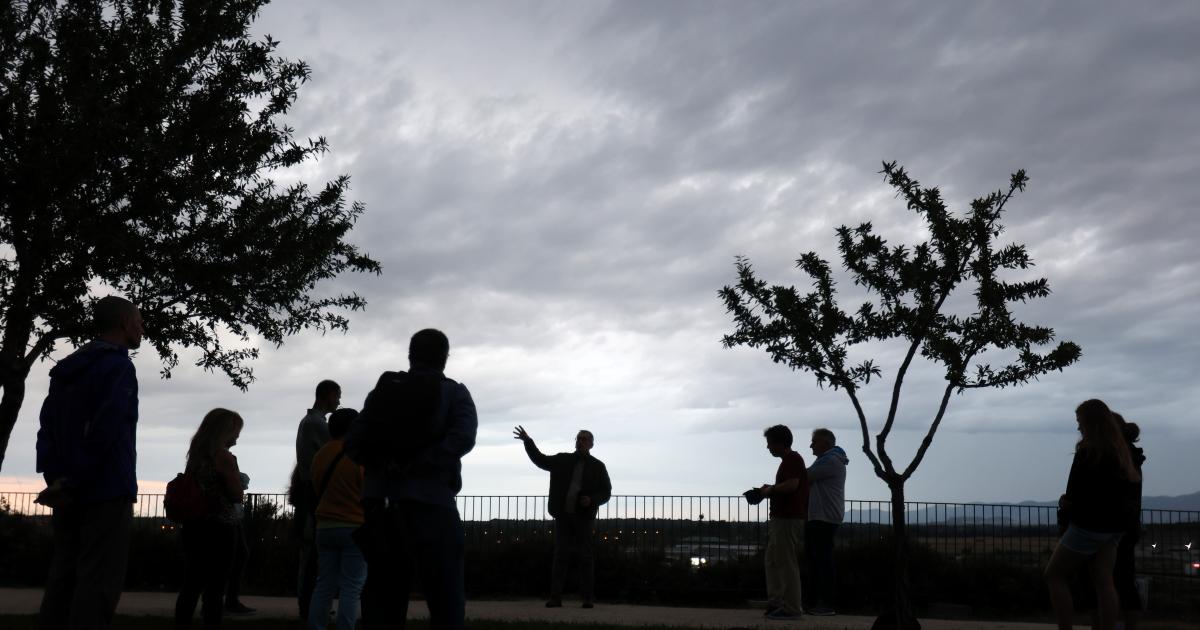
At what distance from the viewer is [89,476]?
518 cm

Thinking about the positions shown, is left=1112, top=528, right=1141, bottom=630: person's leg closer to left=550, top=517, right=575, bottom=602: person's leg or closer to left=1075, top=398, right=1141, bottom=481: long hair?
left=1075, top=398, right=1141, bottom=481: long hair

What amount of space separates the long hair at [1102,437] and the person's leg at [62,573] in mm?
6459

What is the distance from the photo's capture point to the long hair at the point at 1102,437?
25.1 ft

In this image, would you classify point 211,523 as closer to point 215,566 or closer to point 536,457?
point 215,566

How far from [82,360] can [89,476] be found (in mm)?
565

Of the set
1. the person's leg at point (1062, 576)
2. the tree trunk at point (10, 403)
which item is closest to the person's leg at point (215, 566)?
the person's leg at point (1062, 576)

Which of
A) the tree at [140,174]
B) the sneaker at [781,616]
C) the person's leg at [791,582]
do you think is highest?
the tree at [140,174]

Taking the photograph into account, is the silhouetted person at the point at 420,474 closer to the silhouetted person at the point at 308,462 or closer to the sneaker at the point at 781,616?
the silhouetted person at the point at 308,462

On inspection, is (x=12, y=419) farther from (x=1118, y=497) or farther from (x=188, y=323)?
(x=1118, y=497)

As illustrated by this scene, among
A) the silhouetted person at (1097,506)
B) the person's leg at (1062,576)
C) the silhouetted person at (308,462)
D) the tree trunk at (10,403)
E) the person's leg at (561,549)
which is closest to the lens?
the silhouetted person at (1097,506)

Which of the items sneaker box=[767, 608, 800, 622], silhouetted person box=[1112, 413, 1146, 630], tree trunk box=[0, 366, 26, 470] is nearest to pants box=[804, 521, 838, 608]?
sneaker box=[767, 608, 800, 622]

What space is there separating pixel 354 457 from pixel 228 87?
32.7 ft

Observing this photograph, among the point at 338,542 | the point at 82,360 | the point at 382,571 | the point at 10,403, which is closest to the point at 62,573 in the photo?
the point at 82,360

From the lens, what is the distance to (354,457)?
5.28 meters
